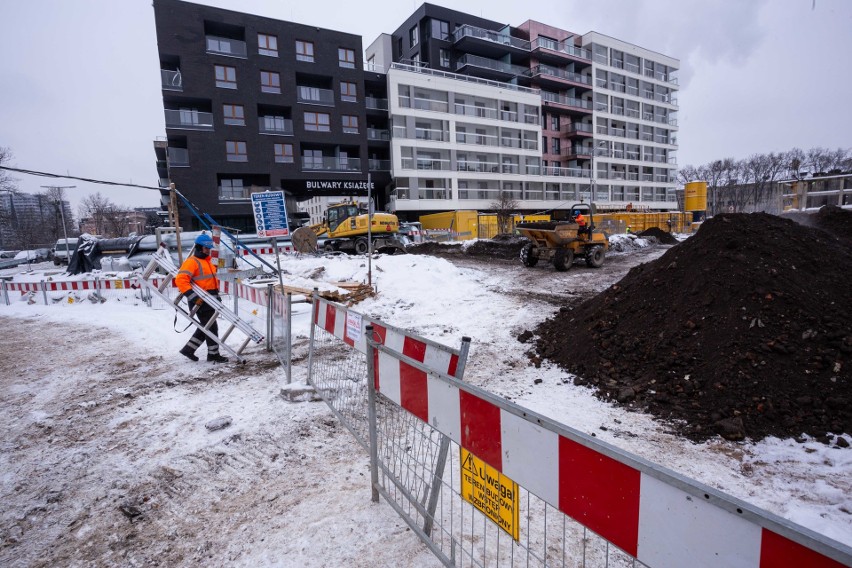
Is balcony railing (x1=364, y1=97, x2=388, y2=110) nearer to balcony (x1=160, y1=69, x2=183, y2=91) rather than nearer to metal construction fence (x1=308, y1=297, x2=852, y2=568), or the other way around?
balcony (x1=160, y1=69, x2=183, y2=91)

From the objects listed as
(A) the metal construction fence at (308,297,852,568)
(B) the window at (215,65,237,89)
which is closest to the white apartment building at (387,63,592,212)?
(B) the window at (215,65,237,89)

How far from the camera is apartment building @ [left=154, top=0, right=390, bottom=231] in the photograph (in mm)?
30859

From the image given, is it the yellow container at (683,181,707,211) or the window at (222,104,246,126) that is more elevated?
the window at (222,104,246,126)

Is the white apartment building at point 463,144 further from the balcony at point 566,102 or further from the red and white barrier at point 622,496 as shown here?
the red and white barrier at point 622,496

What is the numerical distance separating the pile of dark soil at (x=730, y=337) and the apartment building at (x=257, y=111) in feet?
97.0

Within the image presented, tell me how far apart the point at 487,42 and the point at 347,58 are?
610 inches

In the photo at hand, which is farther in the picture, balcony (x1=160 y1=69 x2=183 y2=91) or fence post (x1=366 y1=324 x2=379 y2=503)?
balcony (x1=160 y1=69 x2=183 y2=91)

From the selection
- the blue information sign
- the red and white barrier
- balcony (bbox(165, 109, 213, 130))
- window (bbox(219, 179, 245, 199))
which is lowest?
the red and white barrier

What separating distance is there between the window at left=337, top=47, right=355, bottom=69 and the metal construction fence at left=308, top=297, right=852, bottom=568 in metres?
39.2

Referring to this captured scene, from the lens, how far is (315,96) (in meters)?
35.8

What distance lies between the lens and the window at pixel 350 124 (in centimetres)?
3703

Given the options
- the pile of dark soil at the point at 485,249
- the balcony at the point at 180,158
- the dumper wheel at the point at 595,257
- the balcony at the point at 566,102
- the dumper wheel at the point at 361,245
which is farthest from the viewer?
the balcony at the point at 566,102

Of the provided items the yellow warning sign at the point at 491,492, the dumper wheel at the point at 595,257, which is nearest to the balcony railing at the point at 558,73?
the dumper wheel at the point at 595,257

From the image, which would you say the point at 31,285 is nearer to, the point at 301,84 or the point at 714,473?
the point at 714,473
